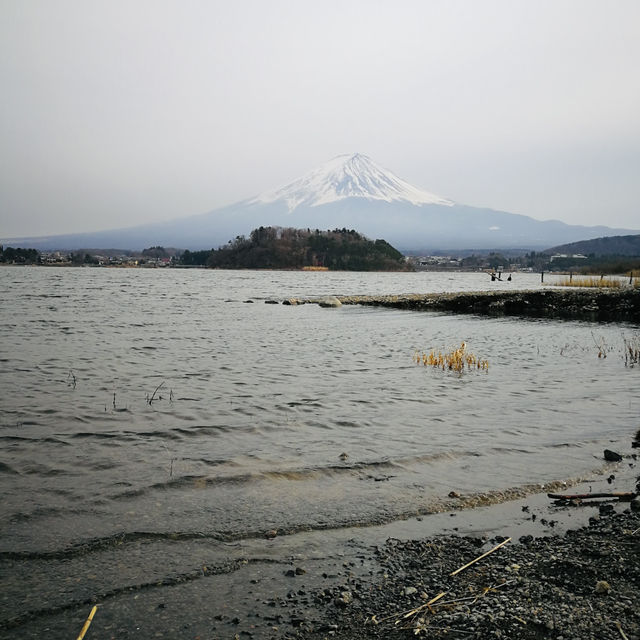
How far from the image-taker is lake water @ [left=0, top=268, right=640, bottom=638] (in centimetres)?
530

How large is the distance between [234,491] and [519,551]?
363 cm

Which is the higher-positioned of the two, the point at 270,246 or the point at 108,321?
the point at 270,246

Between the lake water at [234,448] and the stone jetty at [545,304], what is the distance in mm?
18029

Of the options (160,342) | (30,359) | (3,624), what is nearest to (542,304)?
(160,342)

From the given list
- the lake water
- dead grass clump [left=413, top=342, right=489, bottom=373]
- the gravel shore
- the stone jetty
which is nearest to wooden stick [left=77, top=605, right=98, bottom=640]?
the lake water

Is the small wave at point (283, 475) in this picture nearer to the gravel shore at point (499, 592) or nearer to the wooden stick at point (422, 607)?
the gravel shore at point (499, 592)

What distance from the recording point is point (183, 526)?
601cm

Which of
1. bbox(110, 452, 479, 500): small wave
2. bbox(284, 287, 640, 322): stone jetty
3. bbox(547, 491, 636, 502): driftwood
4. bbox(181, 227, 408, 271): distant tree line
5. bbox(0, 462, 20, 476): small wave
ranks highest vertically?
bbox(181, 227, 408, 271): distant tree line

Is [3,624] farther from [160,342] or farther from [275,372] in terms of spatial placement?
[160,342]

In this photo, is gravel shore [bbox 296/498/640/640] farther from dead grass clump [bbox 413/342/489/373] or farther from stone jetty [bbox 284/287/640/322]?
stone jetty [bbox 284/287/640/322]

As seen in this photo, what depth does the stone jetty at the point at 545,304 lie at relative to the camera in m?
37.3

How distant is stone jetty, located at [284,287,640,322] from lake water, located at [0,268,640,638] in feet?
59.2

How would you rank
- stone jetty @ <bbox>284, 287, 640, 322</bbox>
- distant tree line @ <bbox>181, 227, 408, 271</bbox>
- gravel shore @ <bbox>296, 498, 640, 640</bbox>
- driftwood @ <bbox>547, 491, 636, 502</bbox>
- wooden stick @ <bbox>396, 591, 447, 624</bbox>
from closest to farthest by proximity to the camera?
gravel shore @ <bbox>296, 498, 640, 640</bbox>
wooden stick @ <bbox>396, 591, 447, 624</bbox>
driftwood @ <bbox>547, 491, 636, 502</bbox>
stone jetty @ <bbox>284, 287, 640, 322</bbox>
distant tree line @ <bbox>181, 227, 408, 271</bbox>

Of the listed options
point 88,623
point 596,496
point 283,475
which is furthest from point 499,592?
point 283,475
